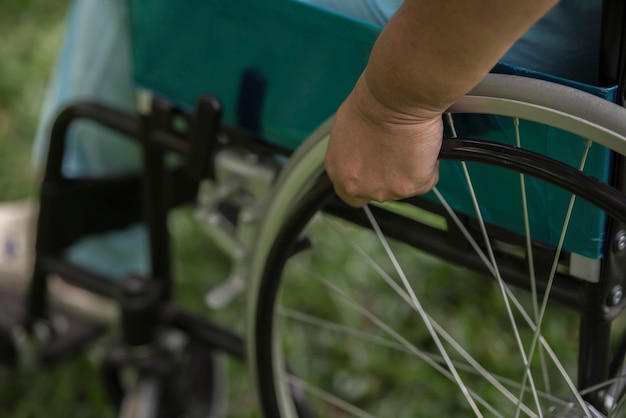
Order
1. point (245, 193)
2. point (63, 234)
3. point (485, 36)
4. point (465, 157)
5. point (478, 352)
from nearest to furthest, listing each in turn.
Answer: point (485, 36) < point (465, 157) < point (245, 193) < point (63, 234) < point (478, 352)

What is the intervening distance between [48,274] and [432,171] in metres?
0.70

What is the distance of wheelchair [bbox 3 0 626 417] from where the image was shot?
70 cm

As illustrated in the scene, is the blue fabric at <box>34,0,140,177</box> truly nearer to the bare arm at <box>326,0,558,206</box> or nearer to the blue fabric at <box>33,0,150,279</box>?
the blue fabric at <box>33,0,150,279</box>

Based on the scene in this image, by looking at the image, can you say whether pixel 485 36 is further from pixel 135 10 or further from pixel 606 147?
pixel 135 10

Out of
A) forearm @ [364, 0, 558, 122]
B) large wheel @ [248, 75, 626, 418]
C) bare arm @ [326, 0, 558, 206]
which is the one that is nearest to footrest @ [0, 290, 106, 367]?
large wheel @ [248, 75, 626, 418]

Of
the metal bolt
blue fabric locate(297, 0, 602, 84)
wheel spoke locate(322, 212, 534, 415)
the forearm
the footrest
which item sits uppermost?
blue fabric locate(297, 0, 602, 84)

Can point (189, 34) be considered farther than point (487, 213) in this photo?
Yes

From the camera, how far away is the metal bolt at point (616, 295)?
749 millimetres

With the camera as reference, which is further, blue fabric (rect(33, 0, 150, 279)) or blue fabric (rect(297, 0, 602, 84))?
blue fabric (rect(33, 0, 150, 279))

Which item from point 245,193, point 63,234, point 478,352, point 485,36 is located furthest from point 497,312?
point 485,36

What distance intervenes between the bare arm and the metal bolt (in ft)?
0.60

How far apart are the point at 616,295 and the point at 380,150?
0.24 metres

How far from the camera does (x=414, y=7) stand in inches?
23.6

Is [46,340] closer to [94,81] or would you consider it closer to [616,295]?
[94,81]
